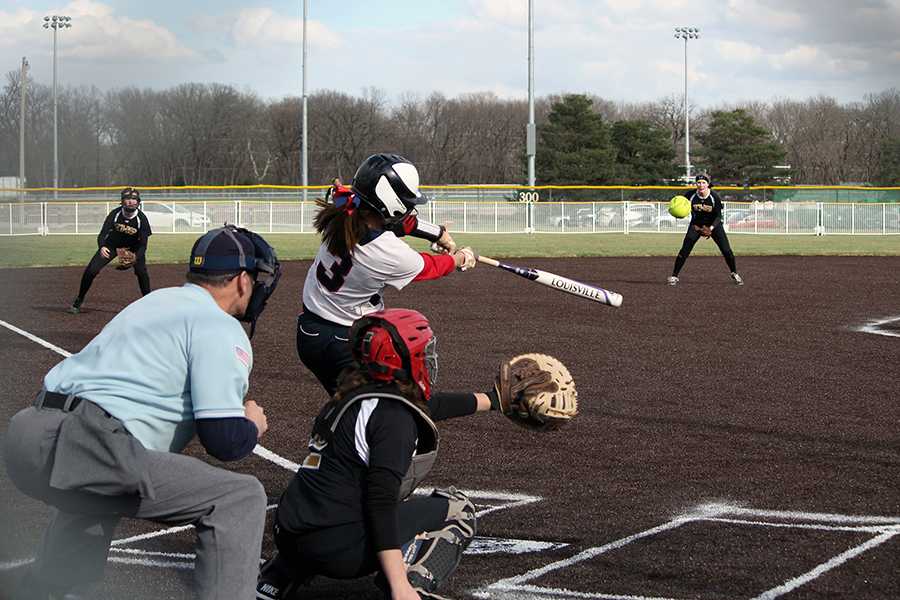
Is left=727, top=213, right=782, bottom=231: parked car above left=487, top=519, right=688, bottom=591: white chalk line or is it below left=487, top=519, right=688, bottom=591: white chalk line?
above

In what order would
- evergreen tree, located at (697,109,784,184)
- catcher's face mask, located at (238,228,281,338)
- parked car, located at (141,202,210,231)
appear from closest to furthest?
catcher's face mask, located at (238,228,281,338)
parked car, located at (141,202,210,231)
evergreen tree, located at (697,109,784,184)

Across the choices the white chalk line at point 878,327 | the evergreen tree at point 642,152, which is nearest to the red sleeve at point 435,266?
the white chalk line at point 878,327

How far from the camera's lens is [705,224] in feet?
66.7

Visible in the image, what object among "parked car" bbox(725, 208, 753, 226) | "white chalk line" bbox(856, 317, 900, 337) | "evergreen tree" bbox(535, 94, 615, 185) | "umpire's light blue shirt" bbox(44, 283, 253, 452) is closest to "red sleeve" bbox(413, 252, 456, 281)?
"umpire's light blue shirt" bbox(44, 283, 253, 452)

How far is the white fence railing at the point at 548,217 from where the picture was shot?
4022 centimetres

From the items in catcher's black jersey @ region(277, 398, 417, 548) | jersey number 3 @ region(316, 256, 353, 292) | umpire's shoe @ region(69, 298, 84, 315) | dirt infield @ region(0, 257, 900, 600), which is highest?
jersey number 3 @ region(316, 256, 353, 292)

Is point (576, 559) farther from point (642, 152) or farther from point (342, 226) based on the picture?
point (642, 152)

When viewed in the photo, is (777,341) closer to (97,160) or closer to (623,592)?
(623,592)

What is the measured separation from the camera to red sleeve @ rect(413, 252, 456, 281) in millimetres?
6230

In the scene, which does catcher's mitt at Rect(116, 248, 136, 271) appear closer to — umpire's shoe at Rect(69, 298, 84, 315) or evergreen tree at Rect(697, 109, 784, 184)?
umpire's shoe at Rect(69, 298, 84, 315)

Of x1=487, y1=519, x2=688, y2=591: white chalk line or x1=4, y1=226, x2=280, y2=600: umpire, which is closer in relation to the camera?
x1=4, y1=226, x2=280, y2=600: umpire

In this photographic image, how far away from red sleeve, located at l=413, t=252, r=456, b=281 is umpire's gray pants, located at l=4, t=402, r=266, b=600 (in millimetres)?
2651

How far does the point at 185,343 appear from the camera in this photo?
3549 millimetres

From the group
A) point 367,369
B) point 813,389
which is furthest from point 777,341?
point 367,369
